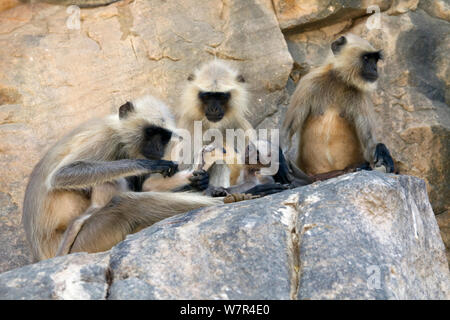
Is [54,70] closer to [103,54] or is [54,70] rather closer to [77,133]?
[103,54]

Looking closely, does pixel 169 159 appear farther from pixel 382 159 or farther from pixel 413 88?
pixel 413 88

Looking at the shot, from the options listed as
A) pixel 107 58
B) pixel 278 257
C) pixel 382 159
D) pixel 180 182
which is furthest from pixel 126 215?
pixel 107 58

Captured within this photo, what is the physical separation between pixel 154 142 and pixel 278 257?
173 centimetres

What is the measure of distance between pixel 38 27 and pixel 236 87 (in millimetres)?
2142

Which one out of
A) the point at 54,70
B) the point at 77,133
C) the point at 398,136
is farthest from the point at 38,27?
the point at 398,136

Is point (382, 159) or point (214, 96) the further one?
point (214, 96)

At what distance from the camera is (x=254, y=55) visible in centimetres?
622

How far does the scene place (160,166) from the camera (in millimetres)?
4102

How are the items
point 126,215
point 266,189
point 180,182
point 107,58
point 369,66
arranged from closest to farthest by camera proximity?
point 126,215
point 266,189
point 180,182
point 369,66
point 107,58

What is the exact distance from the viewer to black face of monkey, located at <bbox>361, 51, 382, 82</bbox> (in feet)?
17.9

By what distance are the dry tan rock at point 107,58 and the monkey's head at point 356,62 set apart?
672 mm

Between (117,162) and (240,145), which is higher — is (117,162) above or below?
below
